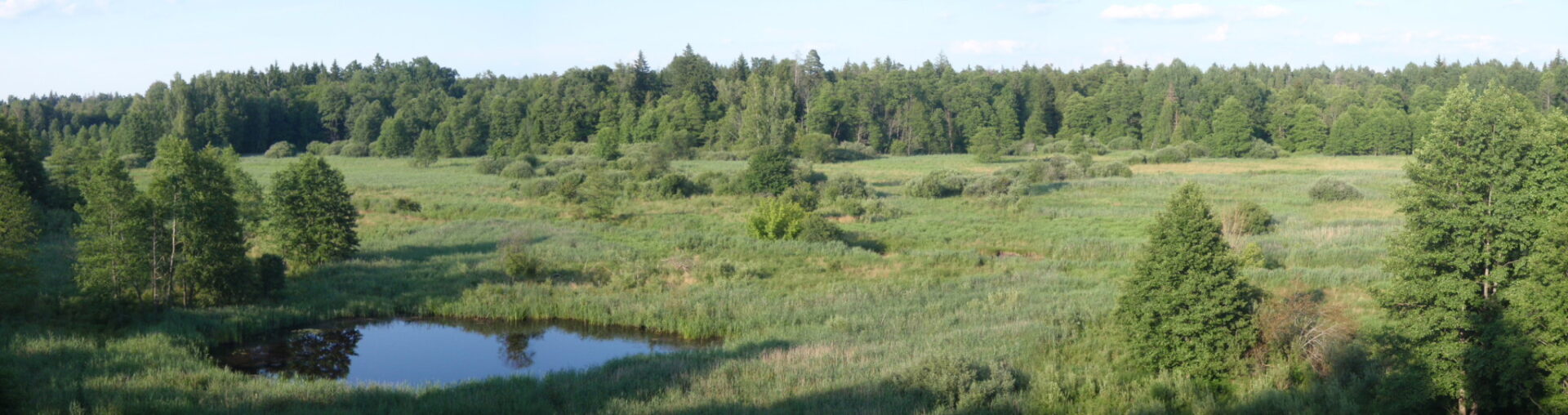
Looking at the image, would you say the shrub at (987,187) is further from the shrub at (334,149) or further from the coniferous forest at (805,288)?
the shrub at (334,149)

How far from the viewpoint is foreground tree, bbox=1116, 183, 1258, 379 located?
13.9 metres

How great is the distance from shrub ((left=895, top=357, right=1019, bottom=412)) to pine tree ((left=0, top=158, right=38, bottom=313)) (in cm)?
1631

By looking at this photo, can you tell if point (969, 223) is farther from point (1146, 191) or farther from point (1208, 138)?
point (1208, 138)

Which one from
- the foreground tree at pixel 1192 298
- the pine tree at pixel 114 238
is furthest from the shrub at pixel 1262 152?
the pine tree at pixel 114 238

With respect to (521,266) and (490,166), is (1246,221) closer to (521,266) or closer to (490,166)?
(521,266)

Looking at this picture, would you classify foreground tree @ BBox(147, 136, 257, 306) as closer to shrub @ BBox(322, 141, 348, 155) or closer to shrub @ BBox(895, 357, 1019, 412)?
shrub @ BBox(895, 357, 1019, 412)

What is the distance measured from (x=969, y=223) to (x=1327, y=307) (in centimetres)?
2000

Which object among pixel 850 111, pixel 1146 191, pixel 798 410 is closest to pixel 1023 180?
pixel 1146 191

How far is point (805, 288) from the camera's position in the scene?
2331 centimetres

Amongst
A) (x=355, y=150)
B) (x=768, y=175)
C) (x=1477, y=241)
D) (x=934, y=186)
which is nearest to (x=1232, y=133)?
(x=934, y=186)

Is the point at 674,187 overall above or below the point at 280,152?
below

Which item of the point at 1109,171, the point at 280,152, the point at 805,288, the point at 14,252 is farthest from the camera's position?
the point at 280,152

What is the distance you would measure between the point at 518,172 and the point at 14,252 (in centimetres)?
4233

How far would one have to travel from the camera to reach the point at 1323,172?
57.2 m
